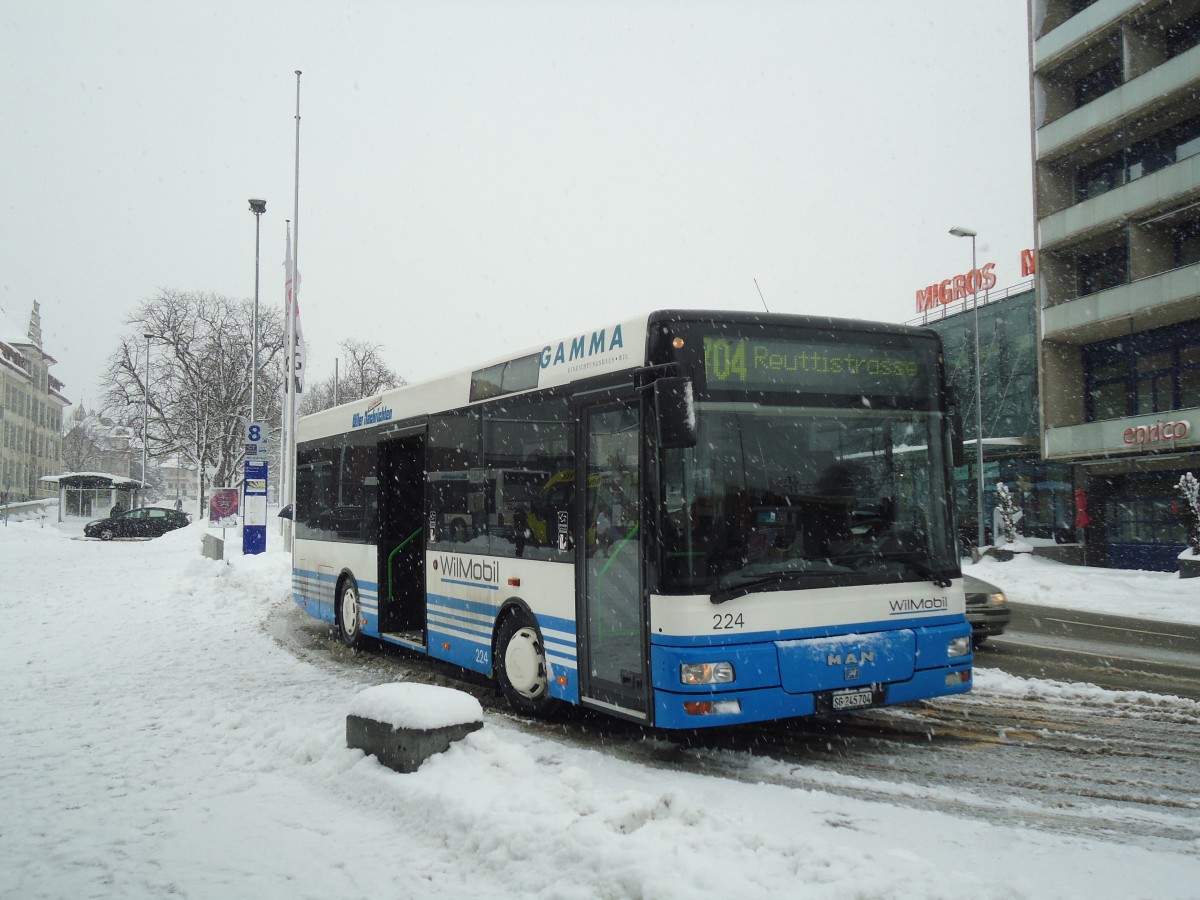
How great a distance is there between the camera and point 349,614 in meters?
12.6

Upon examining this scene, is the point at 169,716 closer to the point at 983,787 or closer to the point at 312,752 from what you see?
the point at 312,752

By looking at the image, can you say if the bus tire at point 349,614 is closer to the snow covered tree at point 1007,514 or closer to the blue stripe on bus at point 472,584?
the blue stripe on bus at point 472,584

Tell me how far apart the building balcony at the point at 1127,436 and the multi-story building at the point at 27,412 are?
7297 cm

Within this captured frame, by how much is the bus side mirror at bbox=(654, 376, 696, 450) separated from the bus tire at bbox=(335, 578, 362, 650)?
23.6 feet

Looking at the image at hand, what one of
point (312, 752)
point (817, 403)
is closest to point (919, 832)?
point (817, 403)

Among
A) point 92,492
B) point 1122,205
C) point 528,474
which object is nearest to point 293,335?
point 528,474

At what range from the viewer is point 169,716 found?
327 inches

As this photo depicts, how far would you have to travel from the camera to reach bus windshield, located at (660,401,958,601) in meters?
6.39

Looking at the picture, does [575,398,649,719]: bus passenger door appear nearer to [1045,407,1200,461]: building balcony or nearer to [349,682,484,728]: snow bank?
[349,682,484,728]: snow bank

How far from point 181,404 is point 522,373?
56.8 m

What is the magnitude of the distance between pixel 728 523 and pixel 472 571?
11.5 feet

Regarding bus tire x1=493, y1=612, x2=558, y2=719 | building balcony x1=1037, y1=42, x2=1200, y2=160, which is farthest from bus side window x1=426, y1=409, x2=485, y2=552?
building balcony x1=1037, y1=42, x2=1200, y2=160

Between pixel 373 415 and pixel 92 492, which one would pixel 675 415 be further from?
pixel 92 492

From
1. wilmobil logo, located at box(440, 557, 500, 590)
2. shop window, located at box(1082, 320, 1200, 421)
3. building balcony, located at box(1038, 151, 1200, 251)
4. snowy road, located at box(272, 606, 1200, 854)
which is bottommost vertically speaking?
snowy road, located at box(272, 606, 1200, 854)
